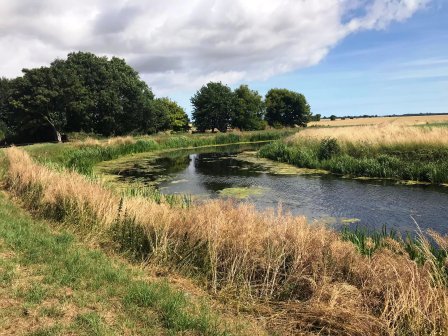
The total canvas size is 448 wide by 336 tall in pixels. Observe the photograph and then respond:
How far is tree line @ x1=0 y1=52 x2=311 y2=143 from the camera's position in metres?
38.6

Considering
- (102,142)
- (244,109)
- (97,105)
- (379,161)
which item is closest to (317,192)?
(379,161)

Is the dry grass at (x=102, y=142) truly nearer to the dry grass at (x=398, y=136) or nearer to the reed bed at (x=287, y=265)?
the dry grass at (x=398, y=136)

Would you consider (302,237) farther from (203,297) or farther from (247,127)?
(247,127)

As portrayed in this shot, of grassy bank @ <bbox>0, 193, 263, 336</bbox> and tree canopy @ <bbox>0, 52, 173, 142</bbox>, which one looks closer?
grassy bank @ <bbox>0, 193, 263, 336</bbox>

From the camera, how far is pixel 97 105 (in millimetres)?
45812

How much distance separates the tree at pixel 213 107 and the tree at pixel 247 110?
1248 mm

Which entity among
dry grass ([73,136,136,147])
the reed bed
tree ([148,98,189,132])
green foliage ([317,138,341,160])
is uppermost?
tree ([148,98,189,132])

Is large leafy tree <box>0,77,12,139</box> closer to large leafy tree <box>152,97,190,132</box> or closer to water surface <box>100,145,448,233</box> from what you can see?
large leafy tree <box>152,97,190,132</box>

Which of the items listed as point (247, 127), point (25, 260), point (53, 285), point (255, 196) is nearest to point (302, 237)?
point (53, 285)

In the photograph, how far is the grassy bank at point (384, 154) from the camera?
18.5 metres

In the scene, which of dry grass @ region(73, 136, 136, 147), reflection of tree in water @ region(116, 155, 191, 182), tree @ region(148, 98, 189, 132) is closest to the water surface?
reflection of tree in water @ region(116, 155, 191, 182)

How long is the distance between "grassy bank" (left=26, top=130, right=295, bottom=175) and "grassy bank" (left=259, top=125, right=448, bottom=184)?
14.0 meters

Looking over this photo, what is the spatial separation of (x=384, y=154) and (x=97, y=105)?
116 ft

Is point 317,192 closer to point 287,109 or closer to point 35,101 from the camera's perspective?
point 35,101
